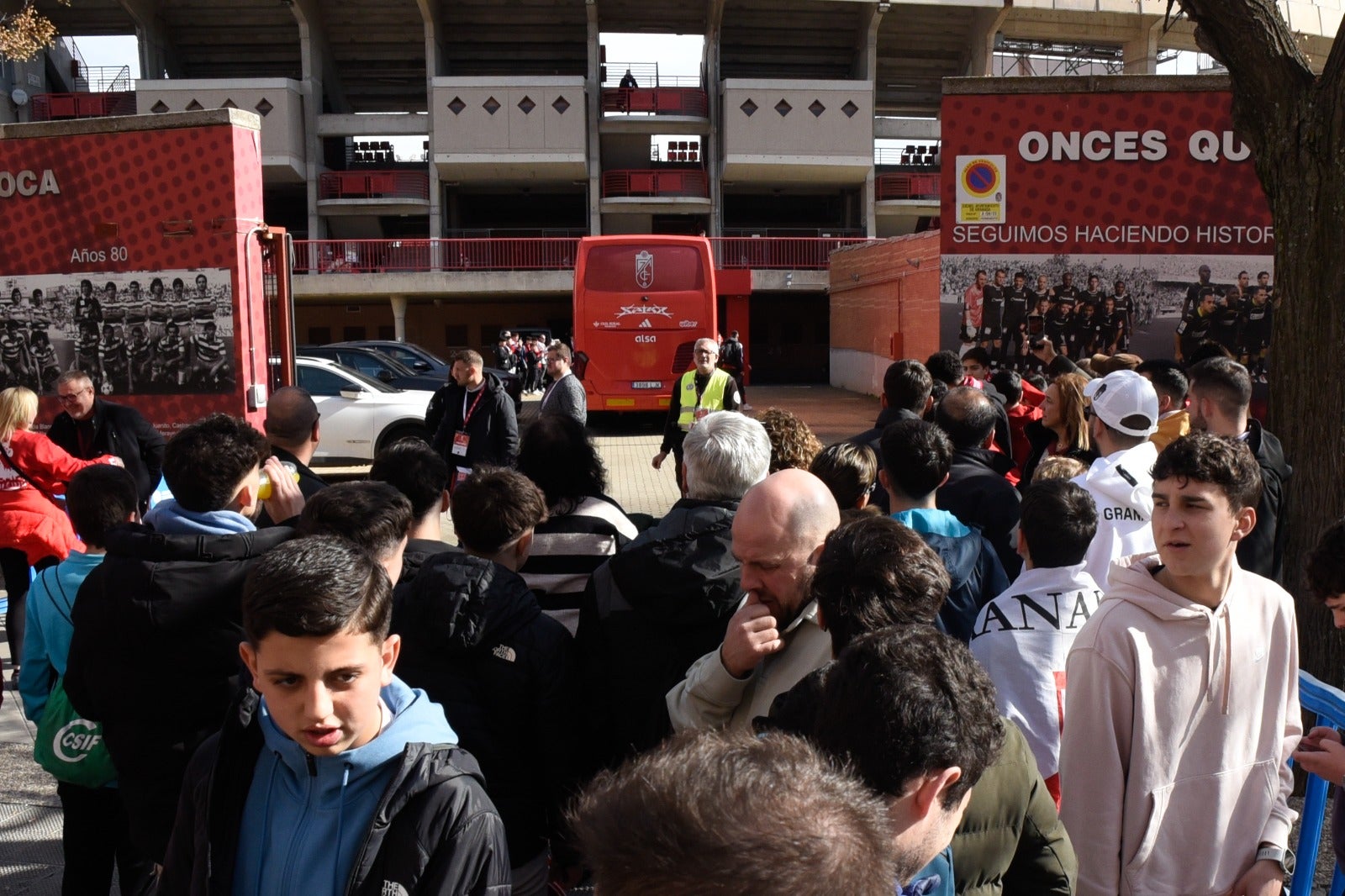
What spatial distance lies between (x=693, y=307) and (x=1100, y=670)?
17.5 m

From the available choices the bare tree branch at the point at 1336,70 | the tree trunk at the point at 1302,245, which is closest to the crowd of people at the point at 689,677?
the tree trunk at the point at 1302,245

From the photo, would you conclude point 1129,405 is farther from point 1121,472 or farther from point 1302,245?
point 1302,245

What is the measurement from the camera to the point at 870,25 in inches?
1602

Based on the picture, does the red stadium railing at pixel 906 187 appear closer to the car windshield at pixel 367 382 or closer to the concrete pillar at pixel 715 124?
the concrete pillar at pixel 715 124

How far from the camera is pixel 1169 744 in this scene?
2.61 meters

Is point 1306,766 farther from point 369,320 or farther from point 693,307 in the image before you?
point 369,320

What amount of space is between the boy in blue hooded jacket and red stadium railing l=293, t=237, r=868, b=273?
109ft

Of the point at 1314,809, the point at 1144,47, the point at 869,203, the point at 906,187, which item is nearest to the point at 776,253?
the point at 869,203

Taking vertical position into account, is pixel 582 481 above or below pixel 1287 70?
below

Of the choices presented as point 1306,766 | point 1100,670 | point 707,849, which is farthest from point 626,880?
point 1306,766

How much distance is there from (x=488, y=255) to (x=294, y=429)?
32503 millimetres

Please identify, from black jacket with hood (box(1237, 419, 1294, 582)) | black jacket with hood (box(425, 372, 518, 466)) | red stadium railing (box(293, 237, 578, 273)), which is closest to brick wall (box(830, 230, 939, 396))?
black jacket with hood (box(425, 372, 518, 466))

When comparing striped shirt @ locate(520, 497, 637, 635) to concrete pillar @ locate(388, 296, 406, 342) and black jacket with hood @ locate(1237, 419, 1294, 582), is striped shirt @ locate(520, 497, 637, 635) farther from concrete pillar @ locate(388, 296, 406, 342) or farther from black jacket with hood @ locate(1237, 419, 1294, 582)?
concrete pillar @ locate(388, 296, 406, 342)

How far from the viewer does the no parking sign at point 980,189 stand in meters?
11.3
